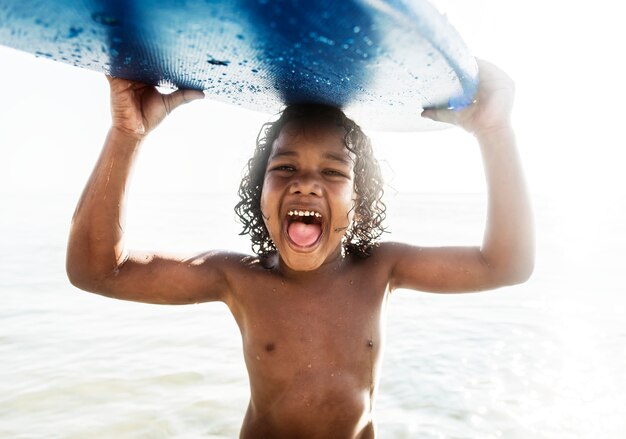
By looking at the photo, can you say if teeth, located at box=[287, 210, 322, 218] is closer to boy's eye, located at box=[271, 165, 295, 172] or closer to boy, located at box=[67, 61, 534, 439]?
boy, located at box=[67, 61, 534, 439]

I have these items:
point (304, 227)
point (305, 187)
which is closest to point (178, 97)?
point (305, 187)

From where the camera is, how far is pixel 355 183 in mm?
2512

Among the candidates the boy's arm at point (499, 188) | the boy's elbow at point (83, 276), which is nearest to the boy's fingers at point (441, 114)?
the boy's arm at point (499, 188)

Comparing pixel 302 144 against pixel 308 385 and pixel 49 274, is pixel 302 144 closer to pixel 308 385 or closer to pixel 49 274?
pixel 308 385

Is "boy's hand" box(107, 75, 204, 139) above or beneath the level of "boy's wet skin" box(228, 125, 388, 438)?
above

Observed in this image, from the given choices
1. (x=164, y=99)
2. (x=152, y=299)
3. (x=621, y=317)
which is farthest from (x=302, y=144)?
(x=621, y=317)

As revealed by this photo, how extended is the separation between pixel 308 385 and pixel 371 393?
320 millimetres

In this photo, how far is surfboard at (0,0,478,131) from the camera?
119 cm

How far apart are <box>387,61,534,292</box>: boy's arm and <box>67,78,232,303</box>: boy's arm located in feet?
3.84

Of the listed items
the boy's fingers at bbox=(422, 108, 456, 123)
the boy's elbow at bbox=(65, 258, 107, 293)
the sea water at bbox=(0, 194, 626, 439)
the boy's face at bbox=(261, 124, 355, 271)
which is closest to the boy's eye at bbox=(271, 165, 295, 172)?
the boy's face at bbox=(261, 124, 355, 271)

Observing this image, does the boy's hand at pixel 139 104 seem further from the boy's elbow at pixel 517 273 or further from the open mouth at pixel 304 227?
the boy's elbow at pixel 517 273

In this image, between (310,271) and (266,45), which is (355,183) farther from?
(266,45)

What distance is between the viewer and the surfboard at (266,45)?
3.89 ft

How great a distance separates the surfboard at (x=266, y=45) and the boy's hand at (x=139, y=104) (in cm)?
8
